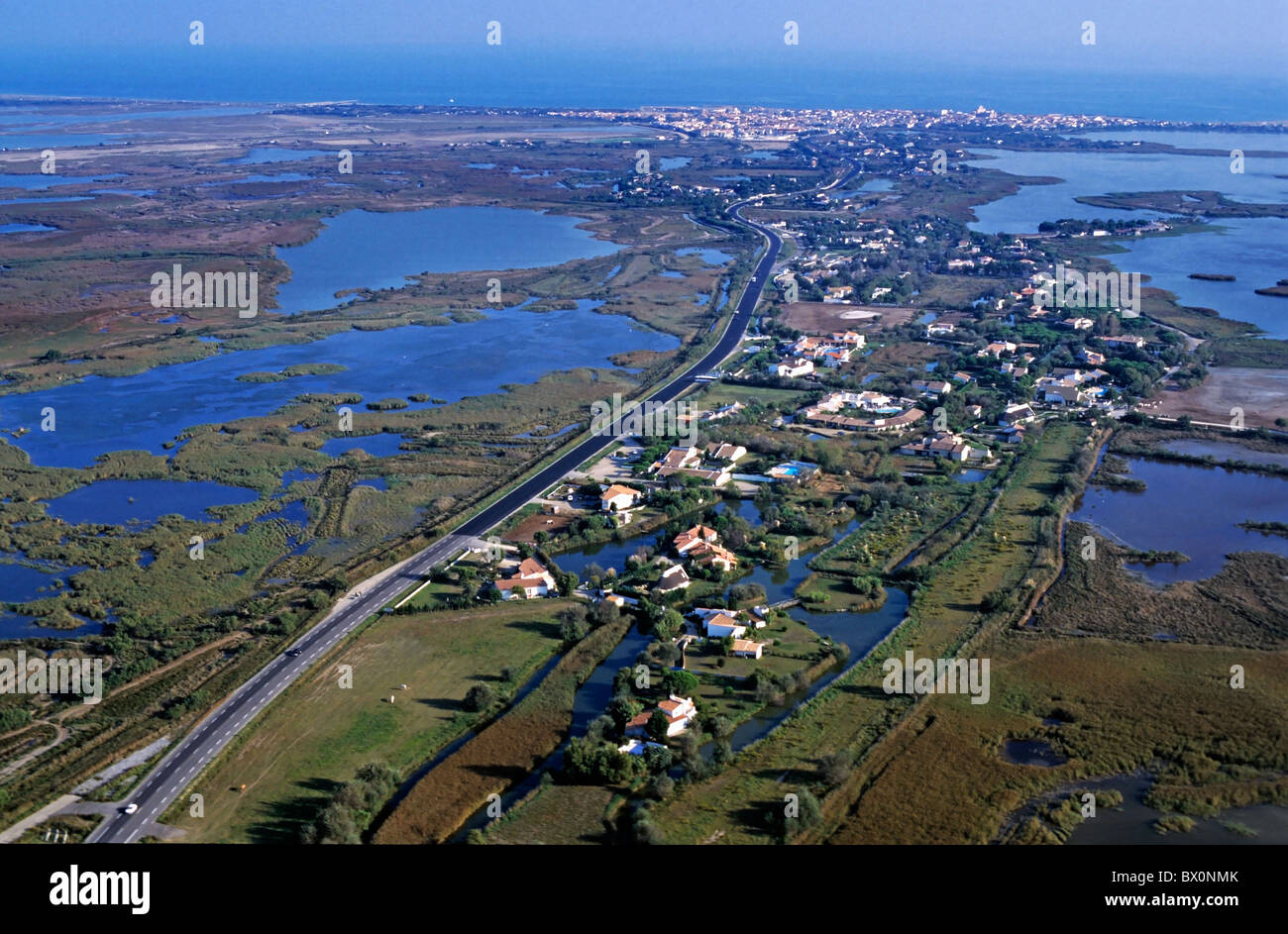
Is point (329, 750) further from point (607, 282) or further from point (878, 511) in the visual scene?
point (607, 282)

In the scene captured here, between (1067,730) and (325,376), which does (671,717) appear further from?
(325,376)

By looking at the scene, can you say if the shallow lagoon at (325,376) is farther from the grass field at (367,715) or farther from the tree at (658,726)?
the tree at (658,726)

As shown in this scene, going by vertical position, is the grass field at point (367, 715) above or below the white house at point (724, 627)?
below

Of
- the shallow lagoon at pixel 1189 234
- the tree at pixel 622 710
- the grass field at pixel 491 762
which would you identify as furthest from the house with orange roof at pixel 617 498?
the shallow lagoon at pixel 1189 234

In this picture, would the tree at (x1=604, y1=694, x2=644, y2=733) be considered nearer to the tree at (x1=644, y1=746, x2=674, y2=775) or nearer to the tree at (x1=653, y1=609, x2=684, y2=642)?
the tree at (x1=644, y1=746, x2=674, y2=775)

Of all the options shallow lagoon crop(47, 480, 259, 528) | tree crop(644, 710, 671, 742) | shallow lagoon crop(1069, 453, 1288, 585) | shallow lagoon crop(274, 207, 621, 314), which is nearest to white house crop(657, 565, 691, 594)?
tree crop(644, 710, 671, 742)

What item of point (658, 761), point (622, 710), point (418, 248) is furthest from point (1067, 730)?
point (418, 248)

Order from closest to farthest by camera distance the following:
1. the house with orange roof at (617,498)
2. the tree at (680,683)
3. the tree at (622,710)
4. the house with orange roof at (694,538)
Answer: the tree at (622,710) < the tree at (680,683) < the house with orange roof at (694,538) < the house with orange roof at (617,498)

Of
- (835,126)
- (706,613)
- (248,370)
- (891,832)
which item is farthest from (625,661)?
(835,126)
